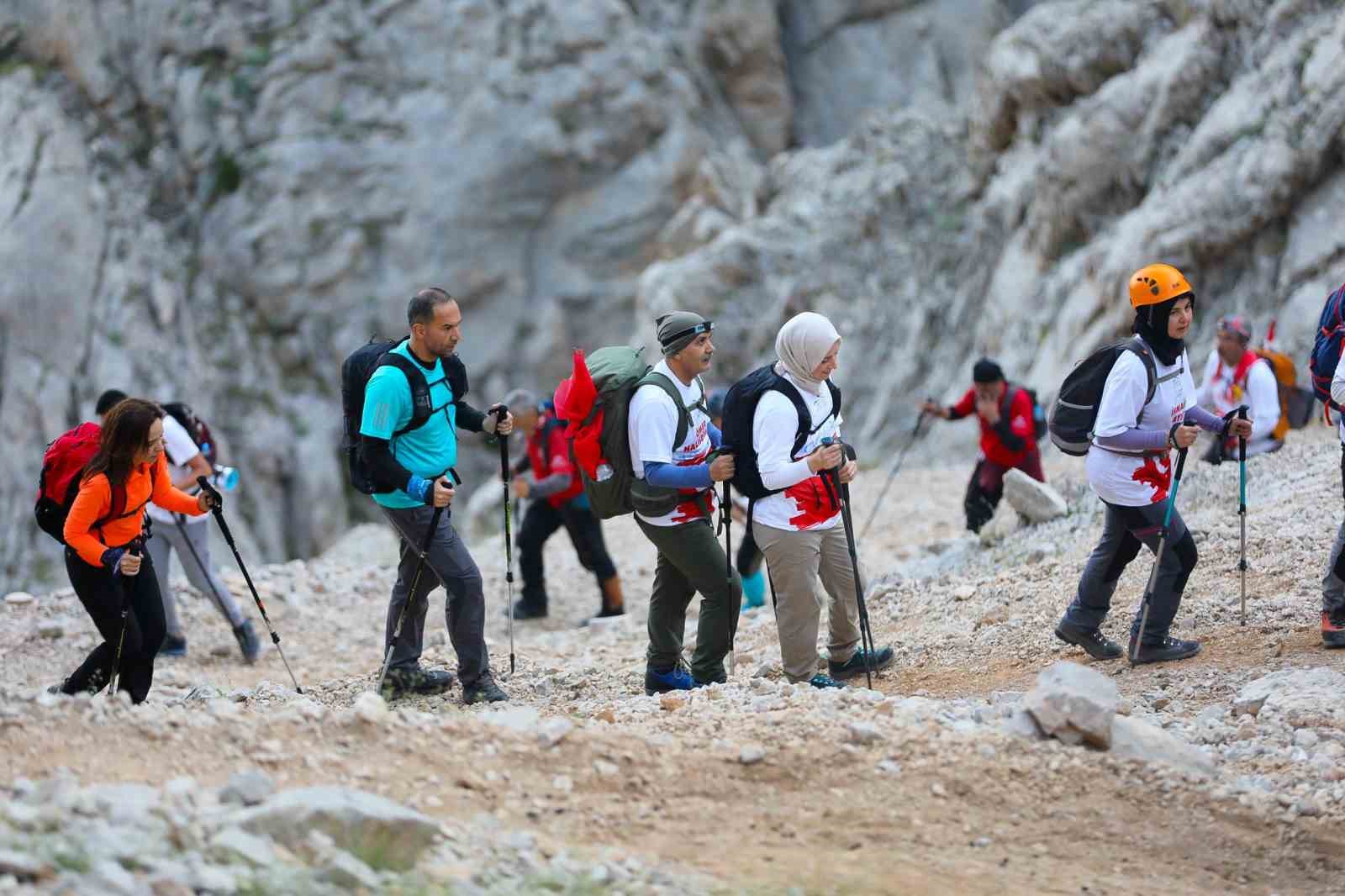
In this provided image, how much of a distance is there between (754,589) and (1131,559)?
199 inches

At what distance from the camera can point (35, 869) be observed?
4.33 metres

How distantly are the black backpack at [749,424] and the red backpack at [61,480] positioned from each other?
3.55 meters

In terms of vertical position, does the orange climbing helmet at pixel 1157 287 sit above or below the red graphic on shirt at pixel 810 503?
above

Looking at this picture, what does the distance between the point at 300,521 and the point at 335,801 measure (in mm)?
28336

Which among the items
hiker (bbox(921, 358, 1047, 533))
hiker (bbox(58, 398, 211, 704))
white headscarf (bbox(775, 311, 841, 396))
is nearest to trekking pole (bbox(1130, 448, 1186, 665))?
white headscarf (bbox(775, 311, 841, 396))

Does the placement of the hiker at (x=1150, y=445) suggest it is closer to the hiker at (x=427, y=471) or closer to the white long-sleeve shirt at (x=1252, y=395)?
the hiker at (x=427, y=471)

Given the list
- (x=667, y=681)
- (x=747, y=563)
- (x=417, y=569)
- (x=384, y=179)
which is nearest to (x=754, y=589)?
(x=747, y=563)

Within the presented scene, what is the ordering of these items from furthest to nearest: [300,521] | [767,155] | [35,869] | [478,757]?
1. [767,155]
2. [300,521]
3. [478,757]
4. [35,869]

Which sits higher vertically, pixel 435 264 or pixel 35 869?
pixel 435 264

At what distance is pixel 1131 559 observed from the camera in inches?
316

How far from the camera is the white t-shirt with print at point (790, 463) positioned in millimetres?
7312

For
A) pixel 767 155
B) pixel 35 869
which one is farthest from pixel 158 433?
pixel 767 155

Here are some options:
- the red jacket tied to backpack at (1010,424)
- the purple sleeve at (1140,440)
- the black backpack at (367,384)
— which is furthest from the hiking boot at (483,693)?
the red jacket tied to backpack at (1010,424)

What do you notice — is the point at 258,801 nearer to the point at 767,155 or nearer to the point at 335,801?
the point at 335,801
